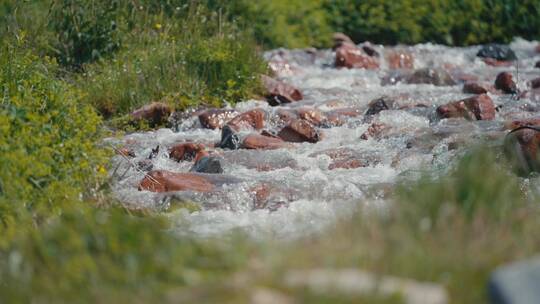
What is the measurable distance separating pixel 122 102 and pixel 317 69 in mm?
4916

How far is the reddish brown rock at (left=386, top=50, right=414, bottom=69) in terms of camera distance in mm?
16812

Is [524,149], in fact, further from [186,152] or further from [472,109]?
[186,152]

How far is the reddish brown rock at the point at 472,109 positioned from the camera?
37.0 ft

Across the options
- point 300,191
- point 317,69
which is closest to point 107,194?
point 300,191

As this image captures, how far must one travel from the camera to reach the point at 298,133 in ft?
34.8

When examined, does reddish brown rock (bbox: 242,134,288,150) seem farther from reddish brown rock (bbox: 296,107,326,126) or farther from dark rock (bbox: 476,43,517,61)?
dark rock (bbox: 476,43,517,61)

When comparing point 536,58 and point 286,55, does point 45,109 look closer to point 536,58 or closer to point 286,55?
point 286,55

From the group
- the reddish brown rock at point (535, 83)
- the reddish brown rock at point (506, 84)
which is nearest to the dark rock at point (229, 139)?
the reddish brown rock at point (506, 84)

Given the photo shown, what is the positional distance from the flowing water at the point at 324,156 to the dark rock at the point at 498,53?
1.29 meters

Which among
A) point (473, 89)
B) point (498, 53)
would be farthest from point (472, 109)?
point (498, 53)

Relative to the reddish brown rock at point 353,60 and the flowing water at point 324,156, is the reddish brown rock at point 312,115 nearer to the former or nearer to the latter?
the flowing water at point 324,156

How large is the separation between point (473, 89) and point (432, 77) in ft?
3.13

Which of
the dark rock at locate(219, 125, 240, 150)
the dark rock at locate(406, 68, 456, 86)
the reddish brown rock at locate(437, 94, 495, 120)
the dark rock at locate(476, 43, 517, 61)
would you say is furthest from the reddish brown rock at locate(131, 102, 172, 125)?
the dark rock at locate(476, 43, 517, 61)

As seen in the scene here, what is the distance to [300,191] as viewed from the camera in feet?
26.7
